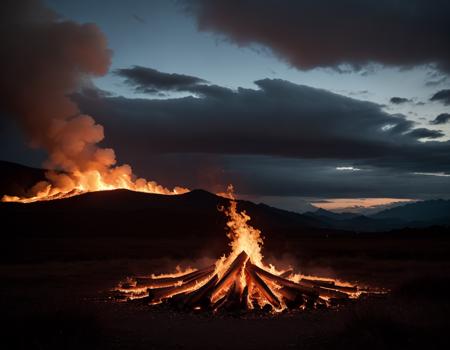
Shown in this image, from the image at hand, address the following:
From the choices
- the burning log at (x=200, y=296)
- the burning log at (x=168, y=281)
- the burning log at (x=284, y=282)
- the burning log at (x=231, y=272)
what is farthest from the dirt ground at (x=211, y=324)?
the burning log at (x=231, y=272)

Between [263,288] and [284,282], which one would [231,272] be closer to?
[263,288]

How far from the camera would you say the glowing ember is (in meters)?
12.8

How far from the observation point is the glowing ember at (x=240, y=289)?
1277 centimetres

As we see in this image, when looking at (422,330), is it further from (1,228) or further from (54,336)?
(1,228)

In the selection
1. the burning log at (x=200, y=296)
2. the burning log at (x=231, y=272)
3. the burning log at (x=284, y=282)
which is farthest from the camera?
the burning log at (x=231, y=272)

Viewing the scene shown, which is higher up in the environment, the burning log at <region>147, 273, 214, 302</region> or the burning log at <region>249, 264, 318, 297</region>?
the burning log at <region>249, 264, 318, 297</region>

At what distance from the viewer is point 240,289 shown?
13.3 m

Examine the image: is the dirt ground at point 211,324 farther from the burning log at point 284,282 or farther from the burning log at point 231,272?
the burning log at point 231,272

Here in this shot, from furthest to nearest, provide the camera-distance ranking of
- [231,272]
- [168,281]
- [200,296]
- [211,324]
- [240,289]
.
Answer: [168,281] → [231,272] → [240,289] → [200,296] → [211,324]

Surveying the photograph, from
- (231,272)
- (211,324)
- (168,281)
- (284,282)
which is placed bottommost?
(211,324)

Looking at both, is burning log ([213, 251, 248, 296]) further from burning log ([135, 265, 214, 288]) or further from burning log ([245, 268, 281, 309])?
burning log ([135, 265, 214, 288])

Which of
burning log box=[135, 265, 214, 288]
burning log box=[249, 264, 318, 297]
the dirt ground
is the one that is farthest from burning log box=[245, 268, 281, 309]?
burning log box=[135, 265, 214, 288]

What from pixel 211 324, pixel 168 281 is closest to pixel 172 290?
pixel 168 281

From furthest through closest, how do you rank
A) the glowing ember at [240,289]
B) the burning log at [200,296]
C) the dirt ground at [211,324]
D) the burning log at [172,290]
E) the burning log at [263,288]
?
the burning log at [172,290] < the burning log at [263,288] < the glowing ember at [240,289] < the burning log at [200,296] < the dirt ground at [211,324]
